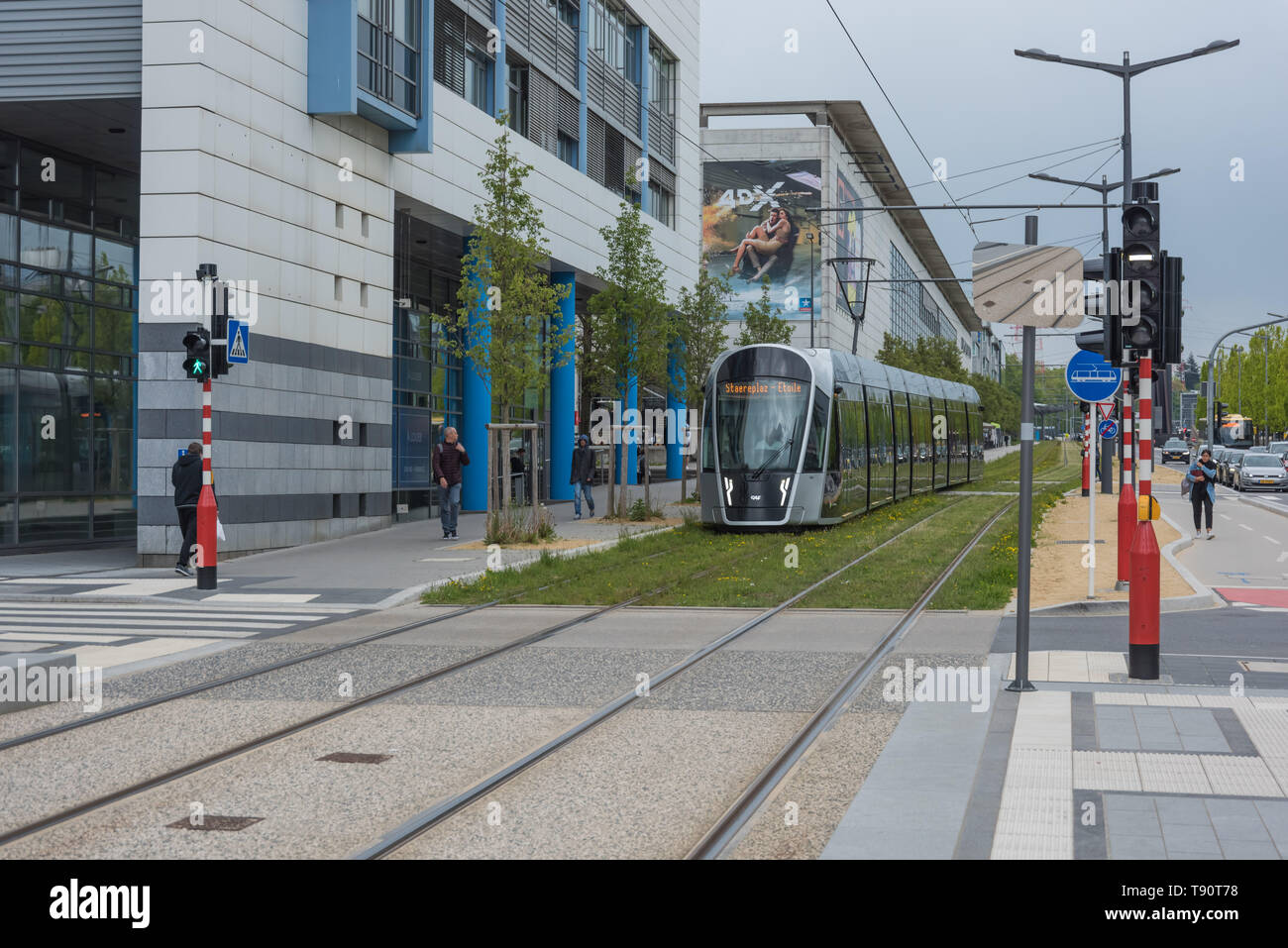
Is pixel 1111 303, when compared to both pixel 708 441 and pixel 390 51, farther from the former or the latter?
pixel 390 51

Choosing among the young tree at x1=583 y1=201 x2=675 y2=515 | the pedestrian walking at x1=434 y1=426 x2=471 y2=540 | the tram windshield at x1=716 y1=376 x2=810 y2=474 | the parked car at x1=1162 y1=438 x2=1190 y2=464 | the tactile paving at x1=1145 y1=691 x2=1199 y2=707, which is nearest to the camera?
the tactile paving at x1=1145 y1=691 x2=1199 y2=707

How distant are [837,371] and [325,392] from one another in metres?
9.19

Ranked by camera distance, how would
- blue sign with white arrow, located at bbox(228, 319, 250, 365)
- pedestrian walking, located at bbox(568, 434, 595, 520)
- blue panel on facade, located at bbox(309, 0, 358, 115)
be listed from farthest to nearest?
pedestrian walking, located at bbox(568, 434, 595, 520) → blue panel on facade, located at bbox(309, 0, 358, 115) → blue sign with white arrow, located at bbox(228, 319, 250, 365)

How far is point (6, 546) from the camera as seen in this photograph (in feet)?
76.0

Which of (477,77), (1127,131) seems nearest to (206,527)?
(477,77)

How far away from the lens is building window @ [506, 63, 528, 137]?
3528 centimetres

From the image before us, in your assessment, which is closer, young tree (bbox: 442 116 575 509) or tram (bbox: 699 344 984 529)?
tram (bbox: 699 344 984 529)

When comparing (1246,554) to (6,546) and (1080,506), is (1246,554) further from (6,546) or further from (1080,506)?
(6,546)

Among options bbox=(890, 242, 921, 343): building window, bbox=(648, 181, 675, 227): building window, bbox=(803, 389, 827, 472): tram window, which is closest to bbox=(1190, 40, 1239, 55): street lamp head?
bbox=(803, 389, 827, 472): tram window

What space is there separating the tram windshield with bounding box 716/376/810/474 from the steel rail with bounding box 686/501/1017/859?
11136 mm

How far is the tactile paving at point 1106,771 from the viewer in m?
6.89

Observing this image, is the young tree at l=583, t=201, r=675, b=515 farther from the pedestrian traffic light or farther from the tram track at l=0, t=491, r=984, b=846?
the pedestrian traffic light

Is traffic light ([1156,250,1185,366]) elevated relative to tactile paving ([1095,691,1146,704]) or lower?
elevated
